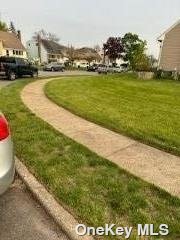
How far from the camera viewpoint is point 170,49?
29469mm

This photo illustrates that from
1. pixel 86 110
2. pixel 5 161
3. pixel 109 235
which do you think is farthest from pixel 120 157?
pixel 86 110

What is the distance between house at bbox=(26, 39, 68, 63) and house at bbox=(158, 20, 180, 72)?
56308 mm

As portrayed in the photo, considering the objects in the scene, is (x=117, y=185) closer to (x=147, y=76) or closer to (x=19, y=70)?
(x=19, y=70)

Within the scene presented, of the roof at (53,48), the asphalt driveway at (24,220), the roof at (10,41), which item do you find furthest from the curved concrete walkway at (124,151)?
the roof at (53,48)

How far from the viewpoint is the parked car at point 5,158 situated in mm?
3195

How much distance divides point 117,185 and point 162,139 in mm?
2512

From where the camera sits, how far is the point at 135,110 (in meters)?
9.50

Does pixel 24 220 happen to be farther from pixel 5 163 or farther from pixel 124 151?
pixel 124 151

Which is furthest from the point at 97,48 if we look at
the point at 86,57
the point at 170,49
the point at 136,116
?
the point at 136,116

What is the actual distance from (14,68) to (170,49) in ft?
51.3

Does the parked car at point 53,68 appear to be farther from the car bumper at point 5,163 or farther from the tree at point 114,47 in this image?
the car bumper at point 5,163

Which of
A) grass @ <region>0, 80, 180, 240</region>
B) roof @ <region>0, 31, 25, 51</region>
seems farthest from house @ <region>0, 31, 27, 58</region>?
grass @ <region>0, 80, 180, 240</region>

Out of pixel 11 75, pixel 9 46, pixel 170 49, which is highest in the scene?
pixel 170 49

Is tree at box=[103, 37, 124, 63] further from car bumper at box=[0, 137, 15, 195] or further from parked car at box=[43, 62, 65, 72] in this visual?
car bumper at box=[0, 137, 15, 195]
